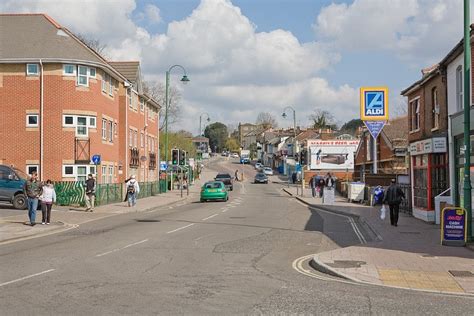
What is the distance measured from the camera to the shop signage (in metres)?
22.2

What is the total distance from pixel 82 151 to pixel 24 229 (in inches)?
660

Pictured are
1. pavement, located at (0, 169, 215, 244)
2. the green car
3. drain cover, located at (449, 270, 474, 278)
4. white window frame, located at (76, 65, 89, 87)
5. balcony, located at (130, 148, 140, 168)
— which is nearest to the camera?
drain cover, located at (449, 270, 474, 278)

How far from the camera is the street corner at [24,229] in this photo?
17.8 meters

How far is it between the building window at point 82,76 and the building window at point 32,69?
247cm

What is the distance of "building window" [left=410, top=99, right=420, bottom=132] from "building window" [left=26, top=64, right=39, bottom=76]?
2202cm

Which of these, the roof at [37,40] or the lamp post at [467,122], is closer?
the lamp post at [467,122]

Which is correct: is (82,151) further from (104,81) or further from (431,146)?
(431,146)

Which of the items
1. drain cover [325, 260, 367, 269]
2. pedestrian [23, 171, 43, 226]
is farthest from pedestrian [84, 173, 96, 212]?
drain cover [325, 260, 367, 269]

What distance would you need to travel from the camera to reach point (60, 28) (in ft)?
123

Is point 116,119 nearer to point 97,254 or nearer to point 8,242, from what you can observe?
point 8,242

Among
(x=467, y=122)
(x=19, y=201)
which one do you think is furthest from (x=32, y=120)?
(x=467, y=122)

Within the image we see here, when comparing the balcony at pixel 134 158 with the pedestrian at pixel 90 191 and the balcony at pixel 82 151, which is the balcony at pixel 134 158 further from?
the pedestrian at pixel 90 191

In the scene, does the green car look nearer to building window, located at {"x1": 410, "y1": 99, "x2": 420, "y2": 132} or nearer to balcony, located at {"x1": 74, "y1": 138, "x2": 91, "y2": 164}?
balcony, located at {"x1": 74, "y1": 138, "x2": 91, "y2": 164}

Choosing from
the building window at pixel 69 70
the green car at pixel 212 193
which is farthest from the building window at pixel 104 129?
the green car at pixel 212 193
